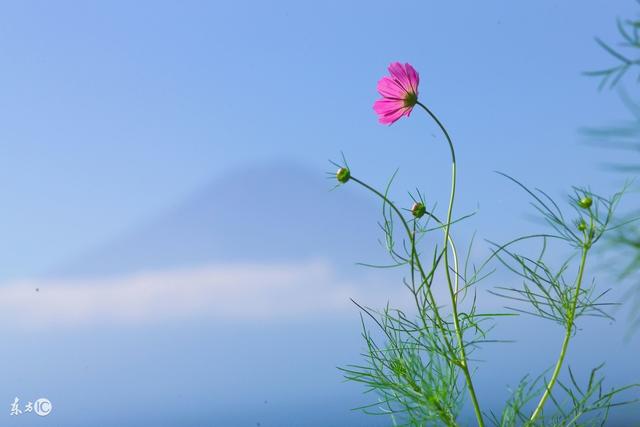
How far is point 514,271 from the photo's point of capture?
1.59m

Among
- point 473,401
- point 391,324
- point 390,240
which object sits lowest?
point 473,401

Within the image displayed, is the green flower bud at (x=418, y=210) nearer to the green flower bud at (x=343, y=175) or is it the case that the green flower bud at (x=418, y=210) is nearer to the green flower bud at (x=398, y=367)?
the green flower bud at (x=343, y=175)

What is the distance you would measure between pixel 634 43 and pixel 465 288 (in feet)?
2.44

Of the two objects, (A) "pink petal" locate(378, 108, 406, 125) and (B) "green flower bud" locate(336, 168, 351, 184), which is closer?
(B) "green flower bud" locate(336, 168, 351, 184)

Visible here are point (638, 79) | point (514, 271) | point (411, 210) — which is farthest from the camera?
point (514, 271)

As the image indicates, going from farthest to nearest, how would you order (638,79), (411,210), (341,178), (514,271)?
1. (514,271)
2. (411,210)
3. (341,178)
4. (638,79)

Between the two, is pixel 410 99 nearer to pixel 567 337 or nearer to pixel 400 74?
pixel 400 74

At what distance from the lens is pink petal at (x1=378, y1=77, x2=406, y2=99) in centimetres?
147

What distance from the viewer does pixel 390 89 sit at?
148 centimetres

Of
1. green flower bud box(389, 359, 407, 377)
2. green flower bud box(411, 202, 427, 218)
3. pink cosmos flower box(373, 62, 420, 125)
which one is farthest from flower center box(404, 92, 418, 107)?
green flower bud box(389, 359, 407, 377)

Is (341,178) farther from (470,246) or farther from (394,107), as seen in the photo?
(470,246)

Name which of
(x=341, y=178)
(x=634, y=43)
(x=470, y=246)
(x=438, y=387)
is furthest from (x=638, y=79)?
(x=438, y=387)

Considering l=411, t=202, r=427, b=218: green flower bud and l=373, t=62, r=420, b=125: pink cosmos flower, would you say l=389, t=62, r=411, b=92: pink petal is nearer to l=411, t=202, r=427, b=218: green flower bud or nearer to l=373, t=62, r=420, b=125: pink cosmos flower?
l=373, t=62, r=420, b=125: pink cosmos flower

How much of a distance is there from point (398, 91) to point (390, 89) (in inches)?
0.7
